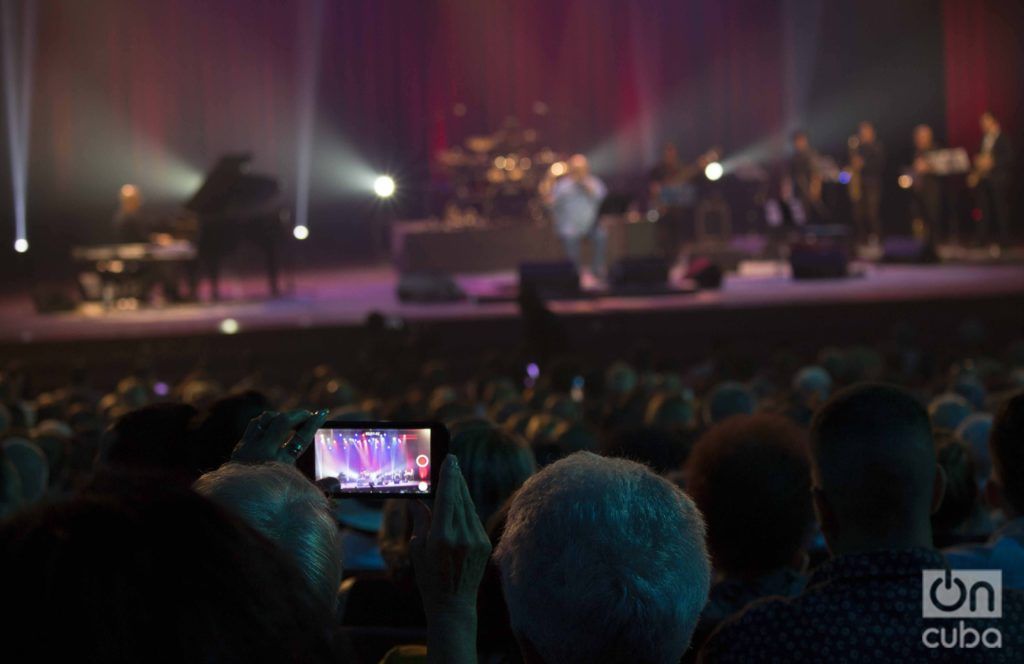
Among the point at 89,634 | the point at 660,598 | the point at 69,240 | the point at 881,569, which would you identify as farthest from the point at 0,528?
the point at 69,240

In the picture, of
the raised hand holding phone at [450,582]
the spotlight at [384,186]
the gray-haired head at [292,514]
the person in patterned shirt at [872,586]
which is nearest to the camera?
the gray-haired head at [292,514]

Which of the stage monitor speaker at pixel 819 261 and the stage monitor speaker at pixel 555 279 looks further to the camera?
the stage monitor speaker at pixel 819 261

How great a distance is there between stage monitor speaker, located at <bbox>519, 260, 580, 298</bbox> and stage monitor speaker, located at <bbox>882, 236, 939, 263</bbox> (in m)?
4.08

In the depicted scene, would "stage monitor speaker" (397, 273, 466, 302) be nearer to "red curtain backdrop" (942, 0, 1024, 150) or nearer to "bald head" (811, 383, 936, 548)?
"red curtain backdrop" (942, 0, 1024, 150)

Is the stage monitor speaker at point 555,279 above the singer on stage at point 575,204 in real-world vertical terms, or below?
below

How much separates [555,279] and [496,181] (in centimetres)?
359

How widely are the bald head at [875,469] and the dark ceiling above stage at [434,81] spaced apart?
1335 cm

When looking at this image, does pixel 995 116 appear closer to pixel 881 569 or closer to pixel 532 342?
pixel 532 342

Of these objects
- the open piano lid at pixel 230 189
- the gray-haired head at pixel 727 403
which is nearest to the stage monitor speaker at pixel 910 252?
the open piano lid at pixel 230 189

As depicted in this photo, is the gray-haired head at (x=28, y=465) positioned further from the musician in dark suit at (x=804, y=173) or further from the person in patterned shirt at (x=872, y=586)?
the musician in dark suit at (x=804, y=173)

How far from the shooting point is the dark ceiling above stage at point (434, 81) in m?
14.1

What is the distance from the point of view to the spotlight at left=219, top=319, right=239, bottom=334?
29.5 ft

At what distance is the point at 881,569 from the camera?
160 cm

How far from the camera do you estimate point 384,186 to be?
1502 cm
